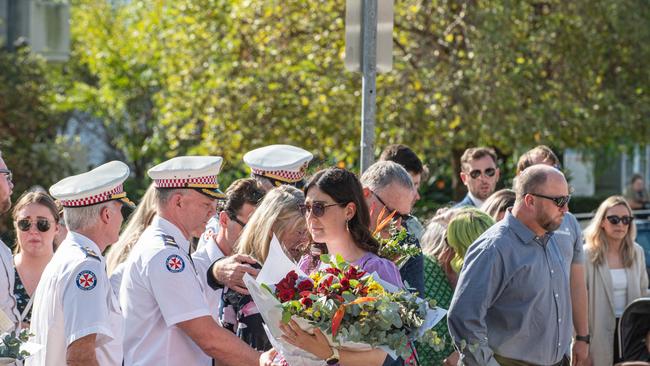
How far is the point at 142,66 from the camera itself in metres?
29.5

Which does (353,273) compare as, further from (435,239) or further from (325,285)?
(435,239)

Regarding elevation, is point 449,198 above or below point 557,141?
below

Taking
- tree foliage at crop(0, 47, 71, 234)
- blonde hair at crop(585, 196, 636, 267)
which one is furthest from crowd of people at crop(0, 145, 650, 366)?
tree foliage at crop(0, 47, 71, 234)

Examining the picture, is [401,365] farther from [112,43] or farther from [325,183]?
[112,43]

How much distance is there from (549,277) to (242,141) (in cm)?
1107

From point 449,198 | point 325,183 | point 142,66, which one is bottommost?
point 449,198

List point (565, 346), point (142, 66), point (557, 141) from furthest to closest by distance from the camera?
point (142, 66)
point (557, 141)
point (565, 346)

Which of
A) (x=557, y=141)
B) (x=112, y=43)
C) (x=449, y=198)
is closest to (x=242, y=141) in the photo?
(x=557, y=141)

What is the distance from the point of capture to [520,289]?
601 cm

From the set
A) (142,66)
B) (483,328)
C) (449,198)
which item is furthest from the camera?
(142,66)

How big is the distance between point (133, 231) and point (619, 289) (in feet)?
15.4

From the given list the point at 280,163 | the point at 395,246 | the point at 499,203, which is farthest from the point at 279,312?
the point at 499,203

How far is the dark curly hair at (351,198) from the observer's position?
522cm

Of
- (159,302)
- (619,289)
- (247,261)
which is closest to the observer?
(159,302)
